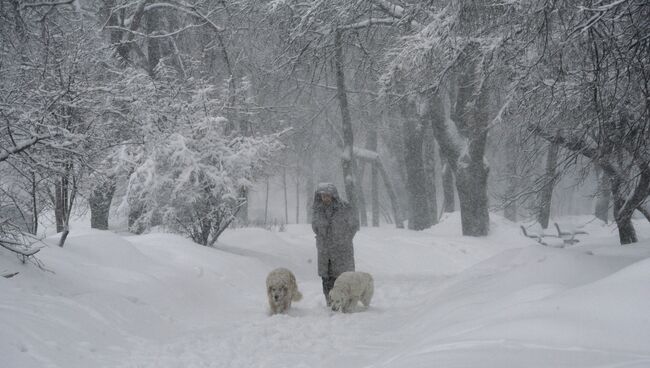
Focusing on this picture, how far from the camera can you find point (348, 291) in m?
7.30

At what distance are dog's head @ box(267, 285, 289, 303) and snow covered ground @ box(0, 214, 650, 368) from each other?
0.28 m

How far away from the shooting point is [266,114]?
18.8m

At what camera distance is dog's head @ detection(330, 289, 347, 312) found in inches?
287

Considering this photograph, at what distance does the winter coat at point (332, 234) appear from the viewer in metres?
8.02

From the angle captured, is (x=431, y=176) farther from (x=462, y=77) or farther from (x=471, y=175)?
(x=462, y=77)

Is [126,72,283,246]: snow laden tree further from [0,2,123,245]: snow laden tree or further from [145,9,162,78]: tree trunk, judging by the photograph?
[145,9,162,78]: tree trunk

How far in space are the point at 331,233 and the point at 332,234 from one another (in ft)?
0.07

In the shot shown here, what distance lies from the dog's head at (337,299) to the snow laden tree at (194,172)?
4972 millimetres

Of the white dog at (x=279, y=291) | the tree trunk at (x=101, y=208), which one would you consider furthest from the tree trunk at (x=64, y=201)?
the white dog at (x=279, y=291)

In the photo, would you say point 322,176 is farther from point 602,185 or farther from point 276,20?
point 602,185

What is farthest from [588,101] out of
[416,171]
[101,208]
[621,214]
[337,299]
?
[416,171]

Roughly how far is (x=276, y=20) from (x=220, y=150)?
330cm

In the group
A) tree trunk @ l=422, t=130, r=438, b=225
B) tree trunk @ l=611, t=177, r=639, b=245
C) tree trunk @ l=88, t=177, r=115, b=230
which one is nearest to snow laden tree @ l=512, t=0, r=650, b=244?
tree trunk @ l=611, t=177, r=639, b=245

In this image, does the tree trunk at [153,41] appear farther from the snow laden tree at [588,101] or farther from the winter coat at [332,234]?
the snow laden tree at [588,101]
